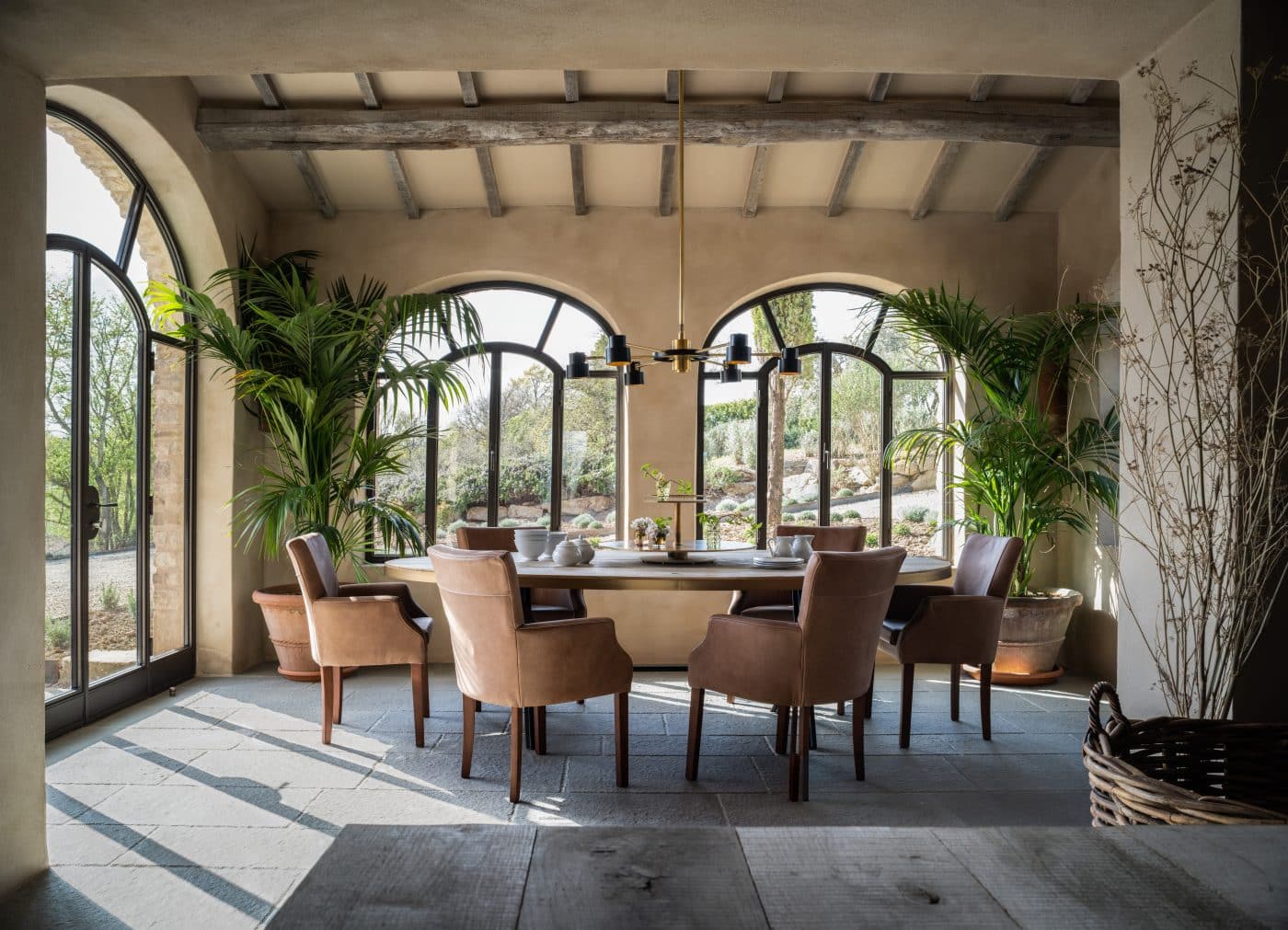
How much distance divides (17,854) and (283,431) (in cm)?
296

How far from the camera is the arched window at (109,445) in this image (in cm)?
408

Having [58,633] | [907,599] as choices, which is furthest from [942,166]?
[58,633]

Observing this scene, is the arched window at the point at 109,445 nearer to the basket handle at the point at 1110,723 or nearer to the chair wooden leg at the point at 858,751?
the chair wooden leg at the point at 858,751

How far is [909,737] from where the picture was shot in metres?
4.06

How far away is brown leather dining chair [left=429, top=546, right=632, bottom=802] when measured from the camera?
3.15 meters

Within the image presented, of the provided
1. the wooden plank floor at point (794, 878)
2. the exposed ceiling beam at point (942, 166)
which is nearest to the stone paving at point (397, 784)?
the wooden plank floor at point (794, 878)

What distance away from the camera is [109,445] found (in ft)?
14.7

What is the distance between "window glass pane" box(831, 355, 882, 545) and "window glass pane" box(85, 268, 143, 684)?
14.1 ft

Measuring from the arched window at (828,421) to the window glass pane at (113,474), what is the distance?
11.2 ft

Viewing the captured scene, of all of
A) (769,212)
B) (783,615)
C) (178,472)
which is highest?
(769,212)

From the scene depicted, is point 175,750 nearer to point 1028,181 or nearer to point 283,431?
point 283,431

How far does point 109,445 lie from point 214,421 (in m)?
0.83

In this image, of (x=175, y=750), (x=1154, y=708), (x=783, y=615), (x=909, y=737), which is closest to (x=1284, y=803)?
(x=1154, y=708)

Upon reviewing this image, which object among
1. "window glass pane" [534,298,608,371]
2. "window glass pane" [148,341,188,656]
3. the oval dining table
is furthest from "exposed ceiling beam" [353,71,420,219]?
the oval dining table
